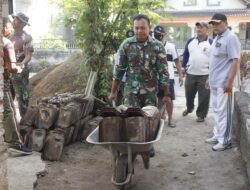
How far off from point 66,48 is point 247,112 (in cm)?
1622

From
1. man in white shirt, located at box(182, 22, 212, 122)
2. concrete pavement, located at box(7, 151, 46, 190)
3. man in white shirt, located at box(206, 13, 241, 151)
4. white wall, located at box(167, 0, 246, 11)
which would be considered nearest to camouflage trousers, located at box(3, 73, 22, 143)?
concrete pavement, located at box(7, 151, 46, 190)

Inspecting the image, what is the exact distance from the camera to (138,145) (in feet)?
13.2

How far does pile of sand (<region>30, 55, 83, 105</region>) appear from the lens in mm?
8820

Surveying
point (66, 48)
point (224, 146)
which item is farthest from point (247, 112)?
point (66, 48)

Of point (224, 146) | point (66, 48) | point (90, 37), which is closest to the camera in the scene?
point (224, 146)

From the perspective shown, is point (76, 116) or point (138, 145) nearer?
point (138, 145)

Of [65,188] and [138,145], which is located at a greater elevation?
[138,145]

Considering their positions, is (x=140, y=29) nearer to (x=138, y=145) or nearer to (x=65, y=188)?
(x=138, y=145)

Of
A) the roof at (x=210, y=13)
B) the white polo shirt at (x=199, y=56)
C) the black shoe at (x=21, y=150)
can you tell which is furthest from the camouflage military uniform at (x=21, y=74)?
the roof at (x=210, y=13)

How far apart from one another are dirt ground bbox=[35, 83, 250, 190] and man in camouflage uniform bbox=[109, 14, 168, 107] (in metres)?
0.97

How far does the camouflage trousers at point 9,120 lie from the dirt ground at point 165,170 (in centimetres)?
58

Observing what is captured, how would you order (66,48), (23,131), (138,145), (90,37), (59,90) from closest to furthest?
(138,145)
(23,131)
(90,37)
(59,90)
(66,48)

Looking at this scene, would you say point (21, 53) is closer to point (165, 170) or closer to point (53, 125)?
point (53, 125)

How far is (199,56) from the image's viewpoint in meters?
7.65
